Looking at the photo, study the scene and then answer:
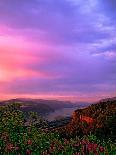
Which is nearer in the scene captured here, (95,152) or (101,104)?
(95,152)

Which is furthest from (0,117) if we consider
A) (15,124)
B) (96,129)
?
(96,129)

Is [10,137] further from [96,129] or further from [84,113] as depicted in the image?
[84,113]

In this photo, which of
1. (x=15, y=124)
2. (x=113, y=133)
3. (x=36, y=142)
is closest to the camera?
(x=36, y=142)

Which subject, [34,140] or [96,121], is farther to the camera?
[96,121]

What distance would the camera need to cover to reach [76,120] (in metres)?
67.2

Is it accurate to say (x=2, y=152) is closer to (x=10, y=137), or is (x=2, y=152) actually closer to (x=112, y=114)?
(x=10, y=137)

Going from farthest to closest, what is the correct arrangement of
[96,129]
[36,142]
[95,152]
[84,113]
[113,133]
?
[84,113] < [96,129] < [113,133] < [36,142] < [95,152]

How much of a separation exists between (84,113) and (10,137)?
129 feet

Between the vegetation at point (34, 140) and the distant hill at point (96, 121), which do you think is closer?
the vegetation at point (34, 140)

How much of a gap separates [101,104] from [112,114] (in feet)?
30.0

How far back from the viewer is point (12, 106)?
32656 mm

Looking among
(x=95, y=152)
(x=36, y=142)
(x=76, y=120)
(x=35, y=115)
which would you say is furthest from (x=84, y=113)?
(x=95, y=152)

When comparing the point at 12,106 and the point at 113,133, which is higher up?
the point at 12,106

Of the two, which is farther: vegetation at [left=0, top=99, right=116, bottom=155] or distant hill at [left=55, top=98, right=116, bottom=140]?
distant hill at [left=55, top=98, right=116, bottom=140]
